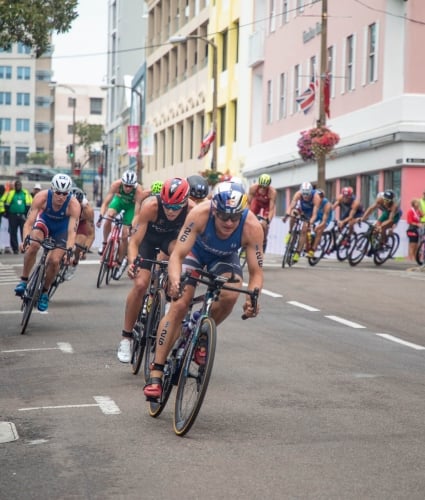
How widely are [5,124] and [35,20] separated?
432 ft

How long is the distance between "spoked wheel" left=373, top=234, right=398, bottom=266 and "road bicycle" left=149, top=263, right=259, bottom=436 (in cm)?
2068

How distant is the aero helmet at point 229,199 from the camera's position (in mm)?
8945

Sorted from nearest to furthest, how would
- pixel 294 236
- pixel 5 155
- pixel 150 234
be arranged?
pixel 150 234 → pixel 294 236 → pixel 5 155

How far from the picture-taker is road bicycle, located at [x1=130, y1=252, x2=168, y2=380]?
1081 centimetres

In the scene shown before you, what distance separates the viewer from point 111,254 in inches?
856

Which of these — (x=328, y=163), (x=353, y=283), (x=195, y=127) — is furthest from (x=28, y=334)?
(x=195, y=127)

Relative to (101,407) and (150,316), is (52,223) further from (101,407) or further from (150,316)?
(101,407)

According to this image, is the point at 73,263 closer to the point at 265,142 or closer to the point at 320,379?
the point at 320,379

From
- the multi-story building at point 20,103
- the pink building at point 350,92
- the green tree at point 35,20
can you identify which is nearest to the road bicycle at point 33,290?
the green tree at point 35,20

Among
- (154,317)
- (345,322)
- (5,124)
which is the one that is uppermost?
(5,124)

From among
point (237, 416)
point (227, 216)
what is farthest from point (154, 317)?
point (227, 216)

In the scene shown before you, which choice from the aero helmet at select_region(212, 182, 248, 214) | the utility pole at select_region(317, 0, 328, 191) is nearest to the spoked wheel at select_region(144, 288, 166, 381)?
the aero helmet at select_region(212, 182, 248, 214)

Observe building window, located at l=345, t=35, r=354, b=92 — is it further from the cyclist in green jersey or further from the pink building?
the cyclist in green jersey

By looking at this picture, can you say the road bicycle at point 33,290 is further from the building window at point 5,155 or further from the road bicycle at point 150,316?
the building window at point 5,155
